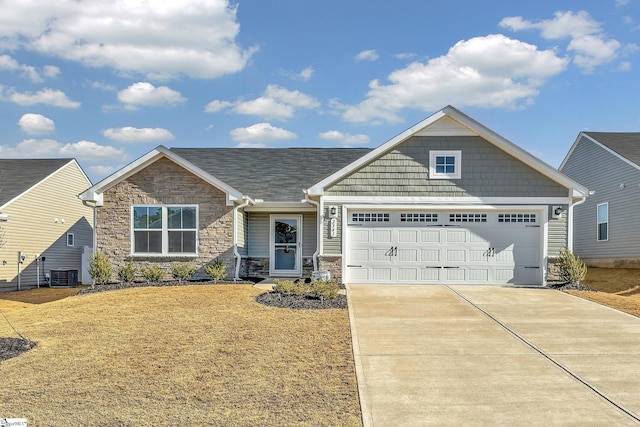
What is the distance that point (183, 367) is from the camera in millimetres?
7824

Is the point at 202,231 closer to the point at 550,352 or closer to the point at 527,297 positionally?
the point at 527,297

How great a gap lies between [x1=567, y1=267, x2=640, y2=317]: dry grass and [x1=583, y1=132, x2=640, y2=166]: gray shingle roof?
4.31 metres

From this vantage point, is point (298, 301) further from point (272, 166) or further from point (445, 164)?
point (272, 166)

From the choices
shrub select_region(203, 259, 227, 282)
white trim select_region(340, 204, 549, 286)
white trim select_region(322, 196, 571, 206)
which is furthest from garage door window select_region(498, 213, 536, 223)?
shrub select_region(203, 259, 227, 282)

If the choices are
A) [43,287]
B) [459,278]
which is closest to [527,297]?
[459,278]

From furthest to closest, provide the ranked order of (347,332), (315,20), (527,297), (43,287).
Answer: (43,287) < (315,20) < (527,297) < (347,332)

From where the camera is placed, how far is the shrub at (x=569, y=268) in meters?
15.2

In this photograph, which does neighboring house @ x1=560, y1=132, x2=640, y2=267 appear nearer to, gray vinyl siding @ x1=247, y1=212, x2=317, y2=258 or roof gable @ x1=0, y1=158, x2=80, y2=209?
gray vinyl siding @ x1=247, y1=212, x2=317, y2=258

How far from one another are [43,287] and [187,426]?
18852mm

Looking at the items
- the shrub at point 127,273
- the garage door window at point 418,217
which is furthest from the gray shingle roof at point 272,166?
the shrub at point 127,273

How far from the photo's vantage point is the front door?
60.6 ft

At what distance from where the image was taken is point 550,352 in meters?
8.56

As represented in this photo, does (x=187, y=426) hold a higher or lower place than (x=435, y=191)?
lower

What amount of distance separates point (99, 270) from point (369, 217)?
8.25 meters
